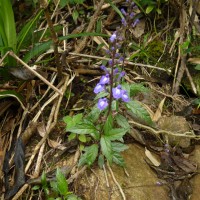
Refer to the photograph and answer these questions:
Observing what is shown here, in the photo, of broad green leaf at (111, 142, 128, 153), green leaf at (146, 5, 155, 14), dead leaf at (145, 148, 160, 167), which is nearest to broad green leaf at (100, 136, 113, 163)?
broad green leaf at (111, 142, 128, 153)

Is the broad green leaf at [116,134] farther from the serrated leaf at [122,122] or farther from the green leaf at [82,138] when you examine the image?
the green leaf at [82,138]

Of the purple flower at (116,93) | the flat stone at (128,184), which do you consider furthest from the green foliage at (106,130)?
the purple flower at (116,93)

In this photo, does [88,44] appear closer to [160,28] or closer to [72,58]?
[72,58]

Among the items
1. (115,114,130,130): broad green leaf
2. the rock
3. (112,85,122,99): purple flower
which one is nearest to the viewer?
(112,85,122,99): purple flower

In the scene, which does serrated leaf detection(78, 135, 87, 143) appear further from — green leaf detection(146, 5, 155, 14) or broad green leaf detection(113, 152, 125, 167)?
green leaf detection(146, 5, 155, 14)

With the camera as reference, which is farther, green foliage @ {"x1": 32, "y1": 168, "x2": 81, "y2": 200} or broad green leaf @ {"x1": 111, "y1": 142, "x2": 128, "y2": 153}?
broad green leaf @ {"x1": 111, "y1": 142, "x2": 128, "y2": 153}

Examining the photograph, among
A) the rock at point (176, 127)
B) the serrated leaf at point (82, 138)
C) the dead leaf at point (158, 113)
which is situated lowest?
the rock at point (176, 127)

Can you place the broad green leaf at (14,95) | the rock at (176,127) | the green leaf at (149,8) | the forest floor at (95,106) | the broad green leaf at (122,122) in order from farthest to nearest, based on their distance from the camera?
the green leaf at (149,8)
the rock at (176,127)
the broad green leaf at (14,95)
the forest floor at (95,106)
the broad green leaf at (122,122)
